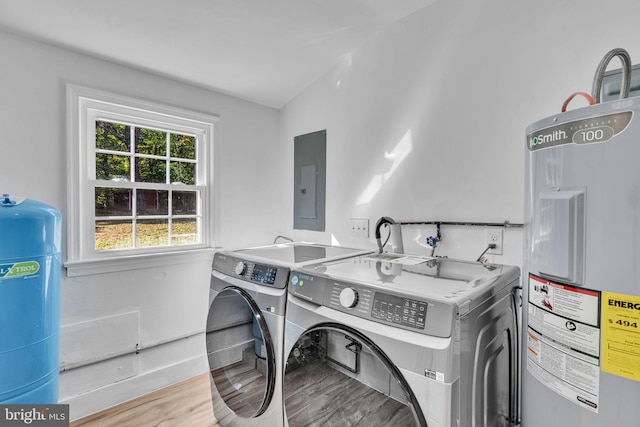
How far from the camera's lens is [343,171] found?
7.38ft

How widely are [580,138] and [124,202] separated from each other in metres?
2.37

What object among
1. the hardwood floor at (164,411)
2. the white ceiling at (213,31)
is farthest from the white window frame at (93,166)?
the hardwood floor at (164,411)

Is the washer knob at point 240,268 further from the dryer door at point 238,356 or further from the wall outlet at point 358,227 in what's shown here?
the wall outlet at point 358,227

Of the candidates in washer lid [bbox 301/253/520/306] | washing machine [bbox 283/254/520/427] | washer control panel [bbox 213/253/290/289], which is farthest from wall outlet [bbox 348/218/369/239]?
washer control panel [bbox 213/253/290/289]

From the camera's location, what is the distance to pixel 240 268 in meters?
1.56

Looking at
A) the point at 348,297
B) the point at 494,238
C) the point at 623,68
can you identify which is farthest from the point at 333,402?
Answer: the point at 623,68

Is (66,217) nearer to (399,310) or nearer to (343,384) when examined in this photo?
(343,384)

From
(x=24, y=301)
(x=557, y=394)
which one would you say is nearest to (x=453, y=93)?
(x=557, y=394)

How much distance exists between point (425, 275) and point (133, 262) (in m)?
→ 1.83

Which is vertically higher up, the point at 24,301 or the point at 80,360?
the point at 24,301

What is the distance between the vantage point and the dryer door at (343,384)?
91 cm

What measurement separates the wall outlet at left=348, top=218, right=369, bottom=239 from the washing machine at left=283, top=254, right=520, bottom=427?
0.68 metres

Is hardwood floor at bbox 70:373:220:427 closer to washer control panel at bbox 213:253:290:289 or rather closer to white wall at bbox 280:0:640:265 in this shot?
washer control panel at bbox 213:253:290:289

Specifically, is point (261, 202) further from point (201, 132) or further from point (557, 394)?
point (557, 394)
